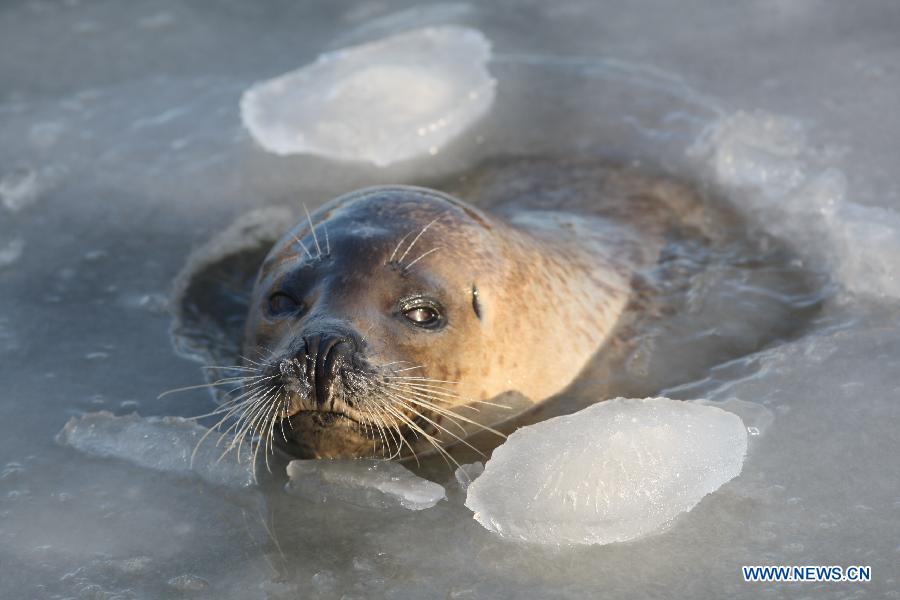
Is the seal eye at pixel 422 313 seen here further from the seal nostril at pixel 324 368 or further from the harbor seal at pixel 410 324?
the seal nostril at pixel 324 368

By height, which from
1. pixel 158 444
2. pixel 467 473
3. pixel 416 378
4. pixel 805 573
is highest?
pixel 416 378

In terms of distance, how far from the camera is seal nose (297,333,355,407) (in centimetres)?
299

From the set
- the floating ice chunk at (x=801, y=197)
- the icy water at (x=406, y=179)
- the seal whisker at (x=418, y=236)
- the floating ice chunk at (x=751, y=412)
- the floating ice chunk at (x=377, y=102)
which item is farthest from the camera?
the floating ice chunk at (x=377, y=102)

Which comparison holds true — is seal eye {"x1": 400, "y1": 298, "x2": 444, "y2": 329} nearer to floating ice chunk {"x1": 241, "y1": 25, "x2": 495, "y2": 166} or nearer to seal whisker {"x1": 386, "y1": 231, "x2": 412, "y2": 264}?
seal whisker {"x1": 386, "y1": 231, "x2": 412, "y2": 264}

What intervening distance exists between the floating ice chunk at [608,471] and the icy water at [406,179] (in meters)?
0.05

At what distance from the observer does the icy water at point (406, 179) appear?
2887 millimetres

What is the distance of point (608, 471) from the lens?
2971 mm

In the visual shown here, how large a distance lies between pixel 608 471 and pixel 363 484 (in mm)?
667

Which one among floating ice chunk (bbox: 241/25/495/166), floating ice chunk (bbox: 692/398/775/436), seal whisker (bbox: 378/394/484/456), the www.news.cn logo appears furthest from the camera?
floating ice chunk (bbox: 241/25/495/166)

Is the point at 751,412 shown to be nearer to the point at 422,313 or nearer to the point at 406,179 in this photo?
the point at 422,313

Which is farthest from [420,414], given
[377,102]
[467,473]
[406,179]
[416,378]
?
[377,102]

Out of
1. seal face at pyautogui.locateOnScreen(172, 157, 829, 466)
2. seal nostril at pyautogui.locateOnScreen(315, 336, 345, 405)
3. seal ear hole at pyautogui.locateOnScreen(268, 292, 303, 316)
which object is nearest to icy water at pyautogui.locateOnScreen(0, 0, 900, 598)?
seal face at pyautogui.locateOnScreen(172, 157, 829, 466)

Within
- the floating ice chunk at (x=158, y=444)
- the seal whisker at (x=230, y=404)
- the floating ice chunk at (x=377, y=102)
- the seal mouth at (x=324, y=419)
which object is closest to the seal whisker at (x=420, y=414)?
the seal mouth at (x=324, y=419)

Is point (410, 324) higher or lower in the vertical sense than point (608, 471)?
higher
